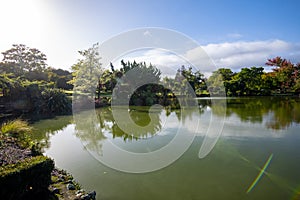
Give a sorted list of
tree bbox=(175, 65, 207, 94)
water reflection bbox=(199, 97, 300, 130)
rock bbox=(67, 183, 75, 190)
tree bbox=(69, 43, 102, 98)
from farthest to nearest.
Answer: tree bbox=(175, 65, 207, 94), tree bbox=(69, 43, 102, 98), water reflection bbox=(199, 97, 300, 130), rock bbox=(67, 183, 75, 190)

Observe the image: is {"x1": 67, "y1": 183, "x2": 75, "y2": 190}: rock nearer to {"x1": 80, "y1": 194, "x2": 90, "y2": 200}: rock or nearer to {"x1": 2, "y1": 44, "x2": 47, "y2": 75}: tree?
{"x1": 80, "y1": 194, "x2": 90, "y2": 200}: rock

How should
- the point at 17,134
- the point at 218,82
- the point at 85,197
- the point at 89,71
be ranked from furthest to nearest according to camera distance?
the point at 218,82 < the point at 89,71 < the point at 17,134 < the point at 85,197

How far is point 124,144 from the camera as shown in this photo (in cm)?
609

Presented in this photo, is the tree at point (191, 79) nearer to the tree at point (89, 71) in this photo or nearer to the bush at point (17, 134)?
the tree at point (89, 71)

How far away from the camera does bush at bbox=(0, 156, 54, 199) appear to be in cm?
238

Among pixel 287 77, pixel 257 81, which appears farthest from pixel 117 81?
pixel 287 77

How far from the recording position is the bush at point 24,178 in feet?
7.81


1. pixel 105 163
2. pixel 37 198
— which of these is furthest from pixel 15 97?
pixel 37 198

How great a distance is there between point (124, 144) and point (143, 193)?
9.88 feet

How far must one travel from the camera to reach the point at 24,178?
2.58 m

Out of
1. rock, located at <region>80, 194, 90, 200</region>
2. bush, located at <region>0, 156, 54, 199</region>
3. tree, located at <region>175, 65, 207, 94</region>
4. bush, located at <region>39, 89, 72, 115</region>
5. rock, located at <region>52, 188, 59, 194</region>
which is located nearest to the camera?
bush, located at <region>0, 156, 54, 199</region>

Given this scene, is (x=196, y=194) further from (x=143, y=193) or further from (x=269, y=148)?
(x=269, y=148)

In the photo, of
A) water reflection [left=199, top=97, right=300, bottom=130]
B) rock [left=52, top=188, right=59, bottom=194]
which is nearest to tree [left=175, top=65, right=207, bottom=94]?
water reflection [left=199, top=97, right=300, bottom=130]

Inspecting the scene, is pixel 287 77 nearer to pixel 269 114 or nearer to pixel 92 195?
pixel 269 114
